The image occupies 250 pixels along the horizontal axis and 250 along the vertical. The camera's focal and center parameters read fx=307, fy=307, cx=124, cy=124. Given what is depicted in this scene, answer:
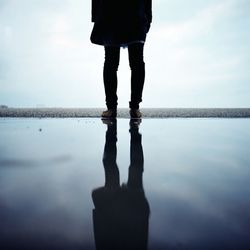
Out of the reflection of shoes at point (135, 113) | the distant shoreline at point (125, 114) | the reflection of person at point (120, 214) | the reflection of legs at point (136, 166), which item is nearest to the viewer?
the reflection of person at point (120, 214)

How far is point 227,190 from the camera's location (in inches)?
25.7

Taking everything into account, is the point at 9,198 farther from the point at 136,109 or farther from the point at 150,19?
the point at 150,19

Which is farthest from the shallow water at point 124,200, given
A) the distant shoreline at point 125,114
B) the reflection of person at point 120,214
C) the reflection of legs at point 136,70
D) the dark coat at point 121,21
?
the distant shoreline at point 125,114

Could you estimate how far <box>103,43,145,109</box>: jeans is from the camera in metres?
2.74

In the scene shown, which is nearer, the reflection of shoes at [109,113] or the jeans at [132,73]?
the jeans at [132,73]

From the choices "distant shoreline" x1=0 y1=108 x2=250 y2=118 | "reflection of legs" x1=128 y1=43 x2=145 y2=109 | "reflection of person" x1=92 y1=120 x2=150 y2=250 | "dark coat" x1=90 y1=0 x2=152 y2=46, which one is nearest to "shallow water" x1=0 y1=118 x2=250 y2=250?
"reflection of person" x1=92 y1=120 x2=150 y2=250

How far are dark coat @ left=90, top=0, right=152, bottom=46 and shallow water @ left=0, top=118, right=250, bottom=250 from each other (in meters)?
1.87

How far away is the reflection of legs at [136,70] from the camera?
273cm

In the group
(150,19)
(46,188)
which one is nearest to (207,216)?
(46,188)

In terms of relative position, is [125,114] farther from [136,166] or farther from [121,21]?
[136,166]

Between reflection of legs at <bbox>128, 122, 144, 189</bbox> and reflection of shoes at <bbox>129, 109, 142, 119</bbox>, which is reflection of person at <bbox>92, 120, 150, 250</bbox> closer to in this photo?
reflection of legs at <bbox>128, 122, 144, 189</bbox>

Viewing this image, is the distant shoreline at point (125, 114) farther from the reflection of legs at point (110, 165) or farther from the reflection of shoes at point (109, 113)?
the reflection of legs at point (110, 165)

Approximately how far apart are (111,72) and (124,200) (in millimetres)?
2327

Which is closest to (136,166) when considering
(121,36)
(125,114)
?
(121,36)
